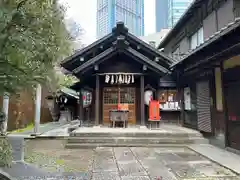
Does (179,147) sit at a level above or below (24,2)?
below

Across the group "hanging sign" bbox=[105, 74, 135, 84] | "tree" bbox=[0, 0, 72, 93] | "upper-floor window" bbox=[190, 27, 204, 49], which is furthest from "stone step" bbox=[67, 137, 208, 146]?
"tree" bbox=[0, 0, 72, 93]

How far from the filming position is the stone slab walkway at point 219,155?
5426 millimetres

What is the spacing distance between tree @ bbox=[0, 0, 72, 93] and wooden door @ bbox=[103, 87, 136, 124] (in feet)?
26.6

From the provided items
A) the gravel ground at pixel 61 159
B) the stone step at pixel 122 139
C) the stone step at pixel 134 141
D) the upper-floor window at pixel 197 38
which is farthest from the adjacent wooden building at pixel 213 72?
the gravel ground at pixel 61 159

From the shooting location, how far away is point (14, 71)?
299 centimetres

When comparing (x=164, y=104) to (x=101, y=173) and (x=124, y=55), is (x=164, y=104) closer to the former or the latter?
(x=124, y=55)

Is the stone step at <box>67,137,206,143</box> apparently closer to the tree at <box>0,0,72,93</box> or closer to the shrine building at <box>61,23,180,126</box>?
the shrine building at <box>61,23,180,126</box>

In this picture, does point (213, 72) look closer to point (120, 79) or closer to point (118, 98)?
point (120, 79)

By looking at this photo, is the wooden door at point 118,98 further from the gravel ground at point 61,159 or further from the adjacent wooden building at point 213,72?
the gravel ground at point 61,159

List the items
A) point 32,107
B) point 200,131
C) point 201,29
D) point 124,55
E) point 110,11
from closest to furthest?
point 200,131
point 201,29
point 124,55
point 32,107
point 110,11

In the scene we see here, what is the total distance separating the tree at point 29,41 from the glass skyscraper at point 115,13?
55.6 feet

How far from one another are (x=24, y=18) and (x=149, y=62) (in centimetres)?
803

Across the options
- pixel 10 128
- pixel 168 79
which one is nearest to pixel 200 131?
pixel 168 79

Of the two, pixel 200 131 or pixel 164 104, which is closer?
pixel 200 131
